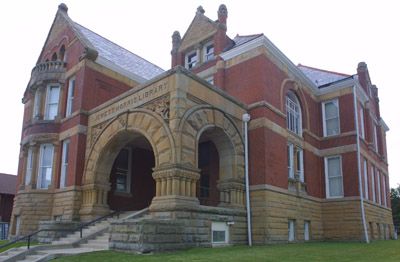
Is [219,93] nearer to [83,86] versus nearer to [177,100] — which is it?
[177,100]

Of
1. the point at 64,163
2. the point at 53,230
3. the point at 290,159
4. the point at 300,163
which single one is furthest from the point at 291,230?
the point at 64,163

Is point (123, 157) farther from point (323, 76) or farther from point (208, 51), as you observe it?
point (323, 76)

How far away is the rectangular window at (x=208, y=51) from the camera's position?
24202 millimetres

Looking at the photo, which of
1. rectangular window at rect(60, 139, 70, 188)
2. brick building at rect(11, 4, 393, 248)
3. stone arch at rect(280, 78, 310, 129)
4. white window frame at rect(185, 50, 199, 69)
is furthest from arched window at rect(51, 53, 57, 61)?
stone arch at rect(280, 78, 310, 129)

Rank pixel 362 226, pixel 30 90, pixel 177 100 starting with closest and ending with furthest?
1. pixel 177 100
2. pixel 362 226
3. pixel 30 90

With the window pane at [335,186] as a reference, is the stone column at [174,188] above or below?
below

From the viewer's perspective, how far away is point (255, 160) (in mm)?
18297

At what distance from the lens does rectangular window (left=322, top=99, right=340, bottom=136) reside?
81.9 feet

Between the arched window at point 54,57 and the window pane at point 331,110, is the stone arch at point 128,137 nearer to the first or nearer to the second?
the arched window at point 54,57

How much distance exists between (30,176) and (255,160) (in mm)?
12287

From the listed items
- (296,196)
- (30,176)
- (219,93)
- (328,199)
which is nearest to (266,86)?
(219,93)

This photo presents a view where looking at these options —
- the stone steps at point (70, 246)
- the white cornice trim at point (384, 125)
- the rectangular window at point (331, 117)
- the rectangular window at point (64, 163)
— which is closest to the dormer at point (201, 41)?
the rectangular window at point (331, 117)

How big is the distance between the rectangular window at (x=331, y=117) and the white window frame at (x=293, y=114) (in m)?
2.81

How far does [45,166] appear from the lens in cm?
2139
